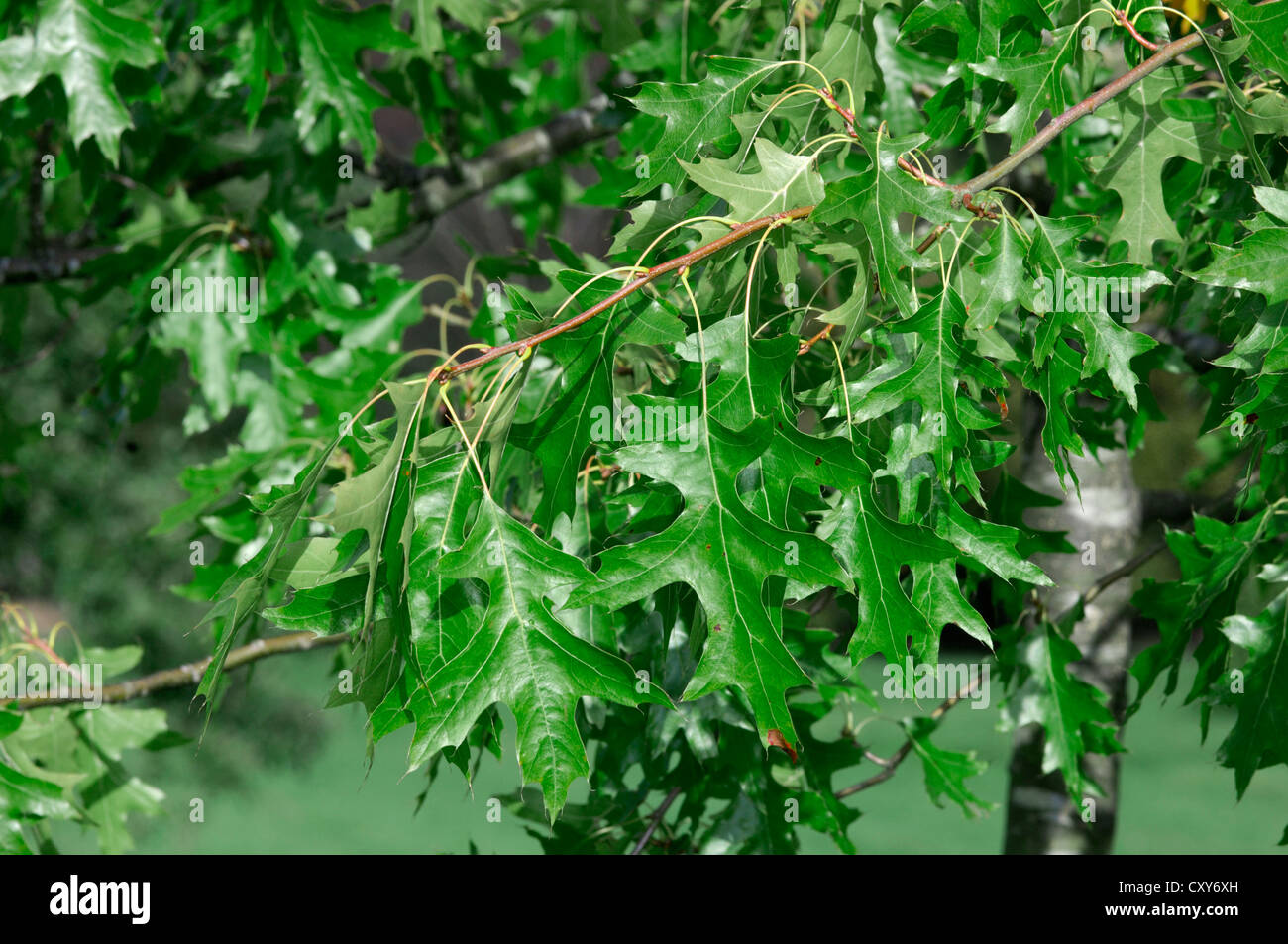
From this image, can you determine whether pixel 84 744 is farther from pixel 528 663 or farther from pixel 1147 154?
pixel 1147 154

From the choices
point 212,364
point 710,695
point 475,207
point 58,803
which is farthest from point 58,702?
point 475,207

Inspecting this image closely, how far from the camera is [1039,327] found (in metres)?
1.07

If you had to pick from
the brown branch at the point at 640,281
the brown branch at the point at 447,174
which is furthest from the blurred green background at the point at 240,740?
the brown branch at the point at 640,281

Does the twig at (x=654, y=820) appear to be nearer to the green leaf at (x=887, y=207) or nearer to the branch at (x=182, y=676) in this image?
the branch at (x=182, y=676)

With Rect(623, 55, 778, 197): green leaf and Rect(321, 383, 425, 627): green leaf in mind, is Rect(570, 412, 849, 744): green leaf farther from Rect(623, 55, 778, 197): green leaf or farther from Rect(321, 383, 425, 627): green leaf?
Rect(623, 55, 778, 197): green leaf

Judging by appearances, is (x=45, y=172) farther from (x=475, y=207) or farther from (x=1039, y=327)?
(x=475, y=207)

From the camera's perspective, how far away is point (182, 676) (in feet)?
6.86

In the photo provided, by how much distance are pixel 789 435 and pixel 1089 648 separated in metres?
1.59

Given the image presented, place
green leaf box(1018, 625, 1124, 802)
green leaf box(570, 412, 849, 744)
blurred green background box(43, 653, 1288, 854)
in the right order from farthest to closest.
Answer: blurred green background box(43, 653, 1288, 854)
green leaf box(1018, 625, 1124, 802)
green leaf box(570, 412, 849, 744)

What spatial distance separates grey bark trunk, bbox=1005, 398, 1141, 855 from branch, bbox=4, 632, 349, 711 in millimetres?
1433

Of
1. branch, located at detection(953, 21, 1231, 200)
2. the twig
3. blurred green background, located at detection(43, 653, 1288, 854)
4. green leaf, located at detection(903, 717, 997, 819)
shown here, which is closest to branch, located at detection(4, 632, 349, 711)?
the twig

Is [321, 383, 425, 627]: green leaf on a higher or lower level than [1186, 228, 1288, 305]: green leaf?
lower

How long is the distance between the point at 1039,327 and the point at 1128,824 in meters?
5.07

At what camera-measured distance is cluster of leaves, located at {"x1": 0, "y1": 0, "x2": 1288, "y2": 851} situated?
102 centimetres
